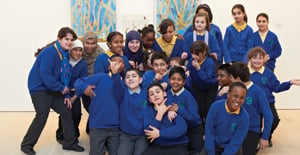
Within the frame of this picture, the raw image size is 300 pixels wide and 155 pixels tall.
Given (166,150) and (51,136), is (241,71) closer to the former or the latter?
(166,150)

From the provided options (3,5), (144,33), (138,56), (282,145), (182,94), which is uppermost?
(3,5)

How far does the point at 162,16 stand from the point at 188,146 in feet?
8.19

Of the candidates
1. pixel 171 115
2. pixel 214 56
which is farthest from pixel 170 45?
pixel 171 115

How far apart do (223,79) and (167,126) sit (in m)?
0.78

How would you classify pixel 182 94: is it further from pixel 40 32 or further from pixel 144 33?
pixel 40 32

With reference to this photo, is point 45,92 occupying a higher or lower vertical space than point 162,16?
lower

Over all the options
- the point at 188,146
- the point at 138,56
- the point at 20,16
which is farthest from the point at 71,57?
the point at 20,16

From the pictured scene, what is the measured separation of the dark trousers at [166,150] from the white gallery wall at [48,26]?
2.60 m

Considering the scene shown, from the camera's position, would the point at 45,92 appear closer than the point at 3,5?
Yes

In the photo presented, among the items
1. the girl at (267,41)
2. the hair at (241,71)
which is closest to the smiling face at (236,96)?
the hair at (241,71)

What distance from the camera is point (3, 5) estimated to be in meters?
5.57

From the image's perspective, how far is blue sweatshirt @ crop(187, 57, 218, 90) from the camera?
13.4 ft

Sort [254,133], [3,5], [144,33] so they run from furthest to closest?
[3,5] → [144,33] → [254,133]

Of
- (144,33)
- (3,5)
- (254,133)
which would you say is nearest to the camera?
(254,133)
